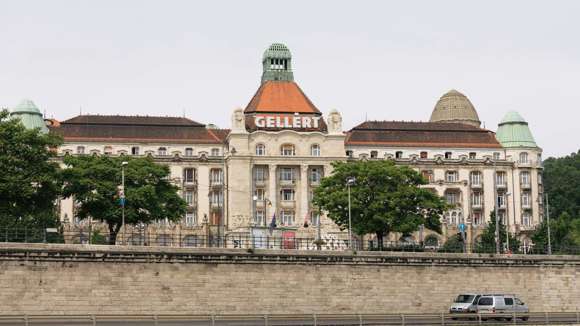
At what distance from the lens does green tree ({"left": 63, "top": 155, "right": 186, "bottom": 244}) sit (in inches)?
4242

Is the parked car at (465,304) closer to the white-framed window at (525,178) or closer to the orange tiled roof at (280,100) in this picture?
the orange tiled roof at (280,100)

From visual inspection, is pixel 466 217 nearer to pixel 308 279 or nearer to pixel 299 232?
pixel 299 232

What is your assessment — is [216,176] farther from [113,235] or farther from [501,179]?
[113,235]

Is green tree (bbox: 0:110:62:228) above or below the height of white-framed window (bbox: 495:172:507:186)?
below

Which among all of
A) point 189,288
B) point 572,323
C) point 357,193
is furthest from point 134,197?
point 572,323

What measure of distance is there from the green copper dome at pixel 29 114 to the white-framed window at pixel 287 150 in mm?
34006

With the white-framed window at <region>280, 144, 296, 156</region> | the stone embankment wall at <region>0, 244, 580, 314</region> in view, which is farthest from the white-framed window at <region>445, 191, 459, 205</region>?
the stone embankment wall at <region>0, 244, 580, 314</region>

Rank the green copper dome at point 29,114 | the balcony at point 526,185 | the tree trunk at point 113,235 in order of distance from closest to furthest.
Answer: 1. the tree trunk at point 113,235
2. the green copper dome at point 29,114
3. the balcony at point 526,185

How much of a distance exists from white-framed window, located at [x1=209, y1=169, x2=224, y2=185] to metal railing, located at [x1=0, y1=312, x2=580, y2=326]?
91682 millimetres

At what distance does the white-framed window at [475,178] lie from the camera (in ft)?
576

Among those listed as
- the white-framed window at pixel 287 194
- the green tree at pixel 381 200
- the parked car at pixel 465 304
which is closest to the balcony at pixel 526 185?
the white-framed window at pixel 287 194

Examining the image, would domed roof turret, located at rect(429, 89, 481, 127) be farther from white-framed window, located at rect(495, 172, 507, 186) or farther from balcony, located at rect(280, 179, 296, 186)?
balcony, located at rect(280, 179, 296, 186)

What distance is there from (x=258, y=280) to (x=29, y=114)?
90.5 metres

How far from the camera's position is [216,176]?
554ft
